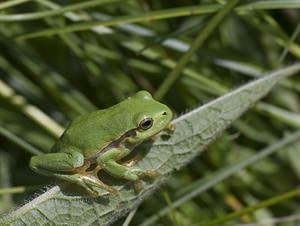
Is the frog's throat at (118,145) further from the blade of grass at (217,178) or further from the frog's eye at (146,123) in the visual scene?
the blade of grass at (217,178)

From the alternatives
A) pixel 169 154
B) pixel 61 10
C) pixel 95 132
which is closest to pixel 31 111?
pixel 61 10

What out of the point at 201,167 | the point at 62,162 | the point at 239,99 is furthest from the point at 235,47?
the point at 62,162

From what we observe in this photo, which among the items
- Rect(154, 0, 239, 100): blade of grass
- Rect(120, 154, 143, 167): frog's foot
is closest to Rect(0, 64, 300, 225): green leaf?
Rect(120, 154, 143, 167): frog's foot

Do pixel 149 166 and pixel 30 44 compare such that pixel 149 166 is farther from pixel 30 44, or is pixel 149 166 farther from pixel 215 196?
pixel 30 44

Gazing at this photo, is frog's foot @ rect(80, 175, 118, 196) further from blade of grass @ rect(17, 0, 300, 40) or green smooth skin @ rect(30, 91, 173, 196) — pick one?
blade of grass @ rect(17, 0, 300, 40)

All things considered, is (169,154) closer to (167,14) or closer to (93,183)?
(93,183)

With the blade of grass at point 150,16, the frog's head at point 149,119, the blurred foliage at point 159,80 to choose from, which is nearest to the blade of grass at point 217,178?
the blurred foliage at point 159,80
